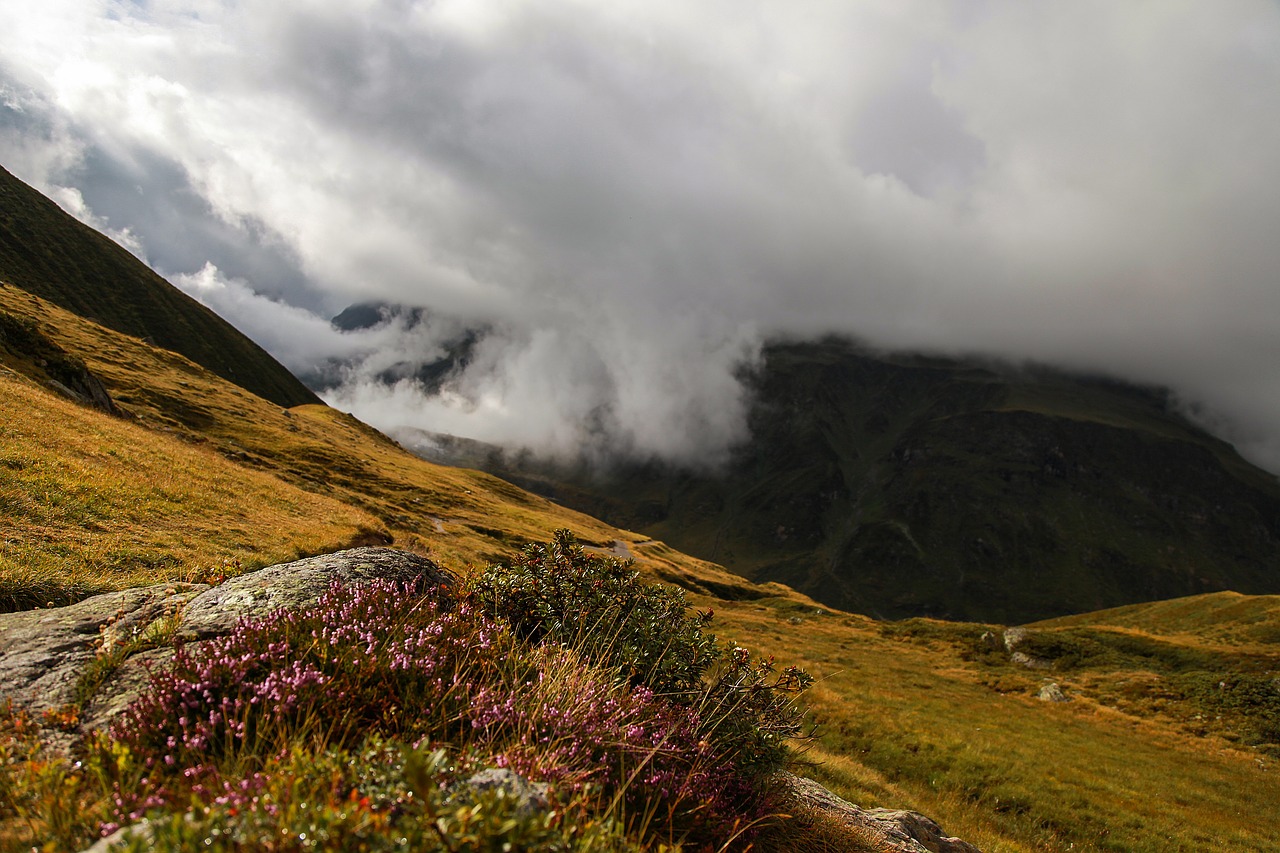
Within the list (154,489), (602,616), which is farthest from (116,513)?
(602,616)

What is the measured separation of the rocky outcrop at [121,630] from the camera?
5.10 meters

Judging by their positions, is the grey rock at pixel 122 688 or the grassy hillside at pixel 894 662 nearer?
the grey rock at pixel 122 688

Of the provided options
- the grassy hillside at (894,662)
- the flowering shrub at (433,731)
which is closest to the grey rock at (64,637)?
the flowering shrub at (433,731)

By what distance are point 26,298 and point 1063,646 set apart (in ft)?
503

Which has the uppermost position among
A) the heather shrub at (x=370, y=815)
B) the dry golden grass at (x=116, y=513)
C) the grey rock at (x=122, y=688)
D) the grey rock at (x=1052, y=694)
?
the heather shrub at (x=370, y=815)

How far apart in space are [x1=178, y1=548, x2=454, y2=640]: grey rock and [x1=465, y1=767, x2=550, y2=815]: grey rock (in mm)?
3840

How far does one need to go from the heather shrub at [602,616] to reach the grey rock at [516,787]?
341 cm

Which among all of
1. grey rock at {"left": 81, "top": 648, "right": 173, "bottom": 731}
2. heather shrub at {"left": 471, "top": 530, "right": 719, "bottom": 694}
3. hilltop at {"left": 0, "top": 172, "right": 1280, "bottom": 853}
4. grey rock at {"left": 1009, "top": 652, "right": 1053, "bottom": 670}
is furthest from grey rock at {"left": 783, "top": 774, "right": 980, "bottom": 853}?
grey rock at {"left": 1009, "top": 652, "right": 1053, "bottom": 670}

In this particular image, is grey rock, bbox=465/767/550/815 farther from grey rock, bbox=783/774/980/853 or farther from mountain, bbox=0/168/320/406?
mountain, bbox=0/168/320/406

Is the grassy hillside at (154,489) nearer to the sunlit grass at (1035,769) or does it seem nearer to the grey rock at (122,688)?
the grey rock at (122,688)

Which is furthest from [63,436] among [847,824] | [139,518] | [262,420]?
[262,420]

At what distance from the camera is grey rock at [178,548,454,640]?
6.53 metres

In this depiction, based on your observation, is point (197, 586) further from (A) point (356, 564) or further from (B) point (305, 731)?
(B) point (305, 731)

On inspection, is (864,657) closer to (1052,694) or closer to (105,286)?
(1052,694)
